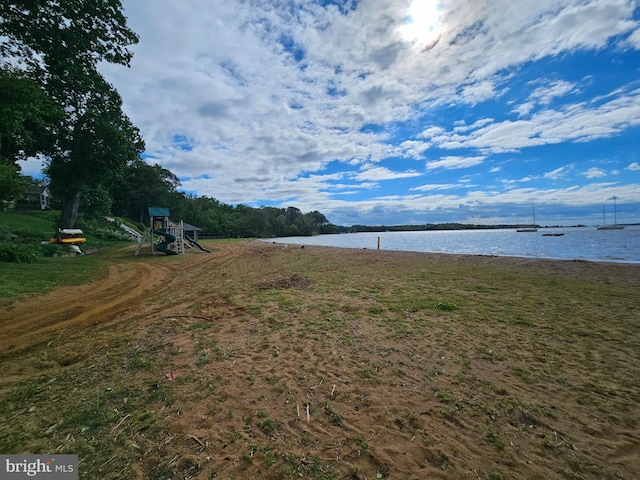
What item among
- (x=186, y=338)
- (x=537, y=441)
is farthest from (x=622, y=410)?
(x=186, y=338)

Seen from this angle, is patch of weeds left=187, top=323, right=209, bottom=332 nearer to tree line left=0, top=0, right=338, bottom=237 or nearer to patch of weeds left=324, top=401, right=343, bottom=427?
patch of weeds left=324, top=401, right=343, bottom=427

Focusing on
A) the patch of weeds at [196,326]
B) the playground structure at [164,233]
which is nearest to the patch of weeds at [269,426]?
the patch of weeds at [196,326]

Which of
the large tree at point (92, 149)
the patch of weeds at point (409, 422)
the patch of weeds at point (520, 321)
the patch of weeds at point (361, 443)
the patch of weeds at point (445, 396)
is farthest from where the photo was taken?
the large tree at point (92, 149)

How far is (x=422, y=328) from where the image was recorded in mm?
5445

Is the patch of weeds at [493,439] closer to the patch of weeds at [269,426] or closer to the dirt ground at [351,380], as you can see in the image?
the dirt ground at [351,380]

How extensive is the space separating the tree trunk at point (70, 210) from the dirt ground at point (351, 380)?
16287mm

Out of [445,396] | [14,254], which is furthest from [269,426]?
[14,254]

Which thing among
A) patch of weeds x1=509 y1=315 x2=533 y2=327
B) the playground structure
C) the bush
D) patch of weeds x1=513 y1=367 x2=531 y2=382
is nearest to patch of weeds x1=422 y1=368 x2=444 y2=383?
patch of weeds x1=513 y1=367 x2=531 y2=382

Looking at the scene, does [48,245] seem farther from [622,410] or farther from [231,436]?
[622,410]

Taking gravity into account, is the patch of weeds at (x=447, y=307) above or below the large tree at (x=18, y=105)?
below

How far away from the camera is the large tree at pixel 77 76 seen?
13.0 meters

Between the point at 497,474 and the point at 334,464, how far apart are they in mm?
1329

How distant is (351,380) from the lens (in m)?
3.53

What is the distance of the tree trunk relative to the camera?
1909 centimetres
